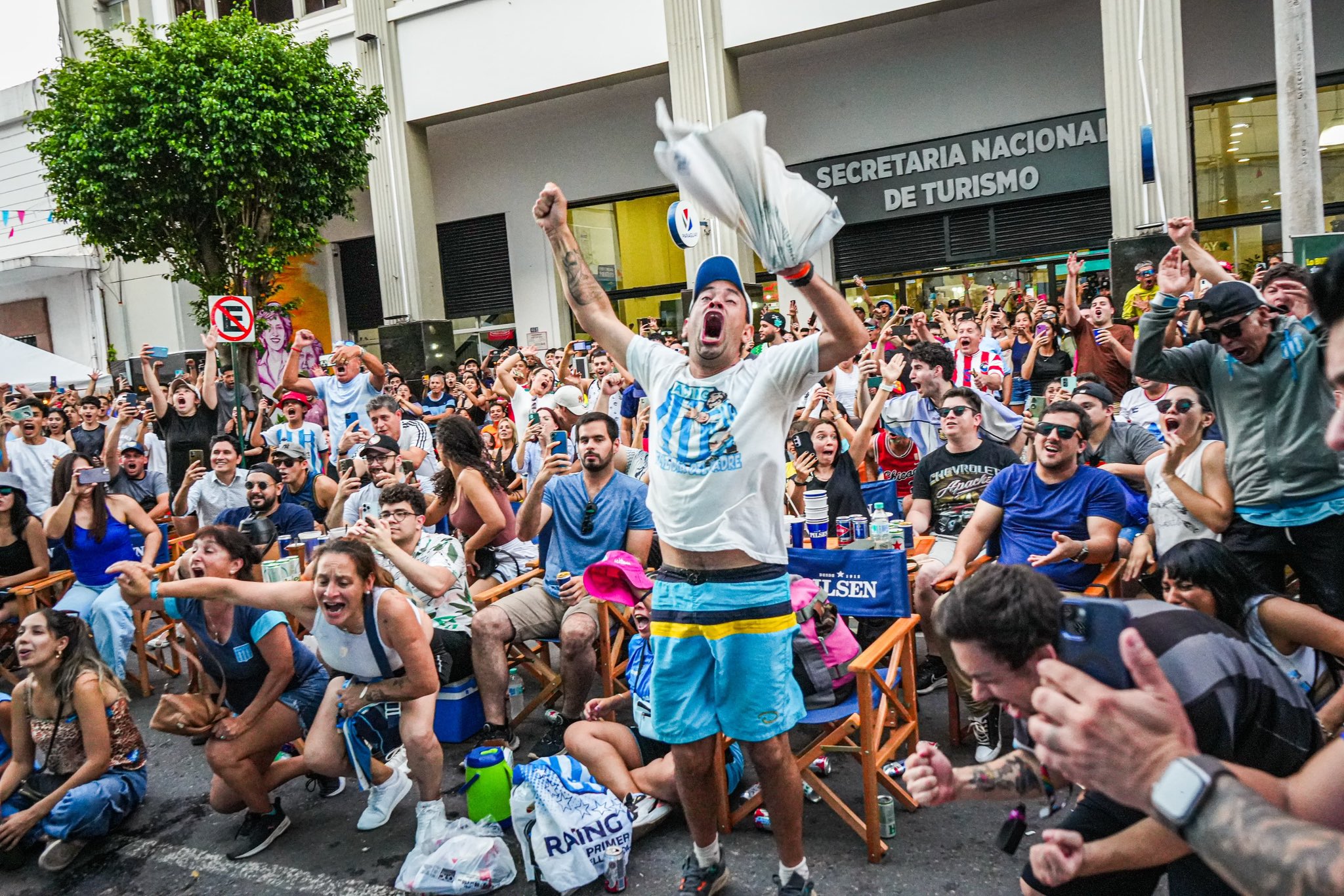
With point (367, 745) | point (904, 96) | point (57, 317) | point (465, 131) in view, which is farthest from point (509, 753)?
point (57, 317)

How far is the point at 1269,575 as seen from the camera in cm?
391

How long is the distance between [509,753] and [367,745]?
0.64 m

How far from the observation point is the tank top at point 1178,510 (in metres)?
4.08

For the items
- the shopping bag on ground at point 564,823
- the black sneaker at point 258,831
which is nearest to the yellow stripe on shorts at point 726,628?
the shopping bag on ground at point 564,823

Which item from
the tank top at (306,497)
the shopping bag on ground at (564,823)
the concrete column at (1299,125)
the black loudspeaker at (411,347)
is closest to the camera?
the shopping bag on ground at (564,823)

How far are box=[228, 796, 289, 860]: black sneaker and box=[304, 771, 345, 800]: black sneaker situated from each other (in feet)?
1.00

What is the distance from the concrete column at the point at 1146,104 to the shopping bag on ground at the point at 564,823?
422 inches

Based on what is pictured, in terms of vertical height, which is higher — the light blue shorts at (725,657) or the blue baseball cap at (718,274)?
the blue baseball cap at (718,274)

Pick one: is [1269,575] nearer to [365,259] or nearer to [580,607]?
[580,607]

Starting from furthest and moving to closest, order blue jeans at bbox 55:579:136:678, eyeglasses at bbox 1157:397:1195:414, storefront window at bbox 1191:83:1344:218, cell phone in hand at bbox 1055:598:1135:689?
storefront window at bbox 1191:83:1344:218 < blue jeans at bbox 55:579:136:678 < eyeglasses at bbox 1157:397:1195:414 < cell phone in hand at bbox 1055:598:1135:689

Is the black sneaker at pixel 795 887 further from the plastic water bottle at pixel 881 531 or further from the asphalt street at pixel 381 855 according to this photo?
the plastic water bottle at pixel 881 531

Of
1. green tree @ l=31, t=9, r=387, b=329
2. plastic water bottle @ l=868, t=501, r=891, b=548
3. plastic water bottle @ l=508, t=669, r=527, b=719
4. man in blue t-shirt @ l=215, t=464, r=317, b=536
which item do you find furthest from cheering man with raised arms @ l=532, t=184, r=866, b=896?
green tree @ l=31, t=9, r=387, b=329

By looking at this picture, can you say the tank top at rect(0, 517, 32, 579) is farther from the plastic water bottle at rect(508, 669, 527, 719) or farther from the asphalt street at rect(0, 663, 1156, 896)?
the plastic water bottle at rect(508, 669, 527, 719)

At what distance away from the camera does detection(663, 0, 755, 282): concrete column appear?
543 inches
